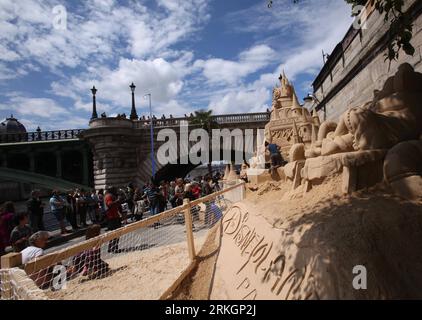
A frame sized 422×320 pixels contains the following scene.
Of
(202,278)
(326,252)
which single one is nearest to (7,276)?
(326,252)

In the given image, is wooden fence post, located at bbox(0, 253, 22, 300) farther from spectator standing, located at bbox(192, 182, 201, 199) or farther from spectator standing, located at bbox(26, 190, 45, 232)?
spectator standing, located at bbox(192, 182, 201, 199)

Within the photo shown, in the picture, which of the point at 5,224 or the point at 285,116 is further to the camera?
the point at 285,116

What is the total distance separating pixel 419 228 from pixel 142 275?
457 centimetres

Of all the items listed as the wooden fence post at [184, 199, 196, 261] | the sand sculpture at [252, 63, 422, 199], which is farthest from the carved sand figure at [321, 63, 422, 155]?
the wooden fence post at [184, 199, 196, 261]

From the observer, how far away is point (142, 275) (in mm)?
5605

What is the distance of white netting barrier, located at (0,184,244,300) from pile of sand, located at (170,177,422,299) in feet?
2.69

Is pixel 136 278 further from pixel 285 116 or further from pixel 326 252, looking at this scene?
pixel 285 116

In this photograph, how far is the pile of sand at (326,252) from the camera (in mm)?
2787

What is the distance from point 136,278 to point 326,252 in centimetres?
375

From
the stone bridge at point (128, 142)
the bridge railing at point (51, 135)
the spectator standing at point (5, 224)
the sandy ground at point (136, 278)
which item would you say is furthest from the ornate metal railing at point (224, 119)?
the sandy ground at point (136, 278)

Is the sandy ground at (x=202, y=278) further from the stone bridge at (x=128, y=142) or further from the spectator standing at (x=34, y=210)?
the stone bridge at (x=128, y=142)

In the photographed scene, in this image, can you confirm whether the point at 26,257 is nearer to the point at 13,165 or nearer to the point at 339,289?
the point at 339,289

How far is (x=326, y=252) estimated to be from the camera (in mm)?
3049
